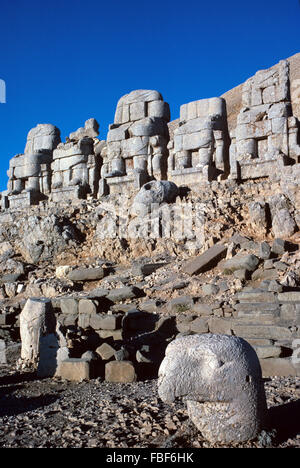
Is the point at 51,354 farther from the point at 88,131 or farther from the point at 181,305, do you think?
the point at 88,131

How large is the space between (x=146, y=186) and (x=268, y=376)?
842 cm

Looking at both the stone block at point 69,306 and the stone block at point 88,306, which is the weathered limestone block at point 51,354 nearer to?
the stone block at point 88,306

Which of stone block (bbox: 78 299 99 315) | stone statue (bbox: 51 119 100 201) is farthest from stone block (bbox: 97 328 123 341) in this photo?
stone statue (bbox: 51 119 100 201)

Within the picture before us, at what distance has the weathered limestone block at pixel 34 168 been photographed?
17.8 metres

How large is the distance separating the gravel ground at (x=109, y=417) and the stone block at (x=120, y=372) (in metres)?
0.14

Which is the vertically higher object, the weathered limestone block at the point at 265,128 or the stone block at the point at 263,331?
the weathered limestone block at the point at 265,128

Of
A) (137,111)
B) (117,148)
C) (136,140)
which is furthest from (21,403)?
(137,111)

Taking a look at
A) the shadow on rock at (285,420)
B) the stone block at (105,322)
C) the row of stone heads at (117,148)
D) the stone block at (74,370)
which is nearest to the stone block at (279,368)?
the shadow on rock at (285,420)

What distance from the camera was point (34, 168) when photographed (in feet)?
59.8

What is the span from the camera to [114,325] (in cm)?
775

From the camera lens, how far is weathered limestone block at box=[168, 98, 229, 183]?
13.6 metres

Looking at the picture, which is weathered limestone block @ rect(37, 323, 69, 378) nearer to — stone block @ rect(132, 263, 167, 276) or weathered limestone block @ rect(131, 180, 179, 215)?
stone block @ rect(132, 263, 167, 276)

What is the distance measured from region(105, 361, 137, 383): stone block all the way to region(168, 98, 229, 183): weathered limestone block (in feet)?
28.5

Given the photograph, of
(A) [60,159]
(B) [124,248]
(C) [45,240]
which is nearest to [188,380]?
(B) [124,248]
